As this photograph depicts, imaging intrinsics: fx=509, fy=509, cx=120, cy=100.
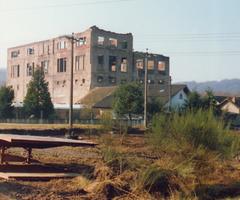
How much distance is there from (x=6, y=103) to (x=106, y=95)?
14959 mm

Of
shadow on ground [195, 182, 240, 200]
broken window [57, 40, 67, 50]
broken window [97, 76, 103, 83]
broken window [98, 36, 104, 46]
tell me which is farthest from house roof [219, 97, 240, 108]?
shadow on ground [195, 182, 240, 200]

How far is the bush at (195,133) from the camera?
14.5m

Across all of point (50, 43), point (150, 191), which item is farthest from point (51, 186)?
point (50, 43)

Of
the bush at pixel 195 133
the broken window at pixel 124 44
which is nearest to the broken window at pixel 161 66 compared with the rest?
the broken window at pixel 124 44

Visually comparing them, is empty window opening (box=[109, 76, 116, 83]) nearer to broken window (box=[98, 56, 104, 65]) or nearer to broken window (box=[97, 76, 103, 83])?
broken window (box=[97, 76, 103, 83])

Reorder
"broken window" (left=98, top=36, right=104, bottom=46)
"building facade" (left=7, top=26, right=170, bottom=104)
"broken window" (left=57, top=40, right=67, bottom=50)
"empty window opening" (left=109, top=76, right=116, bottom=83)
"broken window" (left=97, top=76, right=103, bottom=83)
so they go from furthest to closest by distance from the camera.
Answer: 1. "empty window opening" (left=109, top=76, right=116, bottom=83)
2. "broken window" (left=57, top=40, right=67, bottom=50)
3. "broken window" (left=97, top=76, right=103, bottom=83)
4. "broken window" (left=98, top=36, right=104, bottom=46)
5. "building facade" (left=7, top=26, right=170, bottom=104)

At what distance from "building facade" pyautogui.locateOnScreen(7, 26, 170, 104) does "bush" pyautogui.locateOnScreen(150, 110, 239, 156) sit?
57156 mm

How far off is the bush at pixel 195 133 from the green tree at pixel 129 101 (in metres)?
37.6

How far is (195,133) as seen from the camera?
572 inches

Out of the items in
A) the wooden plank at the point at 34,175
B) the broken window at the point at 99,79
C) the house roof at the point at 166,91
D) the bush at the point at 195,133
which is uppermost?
the broken window at the point at 99,79

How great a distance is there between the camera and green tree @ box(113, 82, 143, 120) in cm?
5375

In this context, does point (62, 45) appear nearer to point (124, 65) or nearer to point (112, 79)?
point (112, 79)

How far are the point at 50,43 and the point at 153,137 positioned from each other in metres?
69.5

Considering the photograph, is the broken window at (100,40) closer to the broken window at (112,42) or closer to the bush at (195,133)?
the broken window at (112,42)
